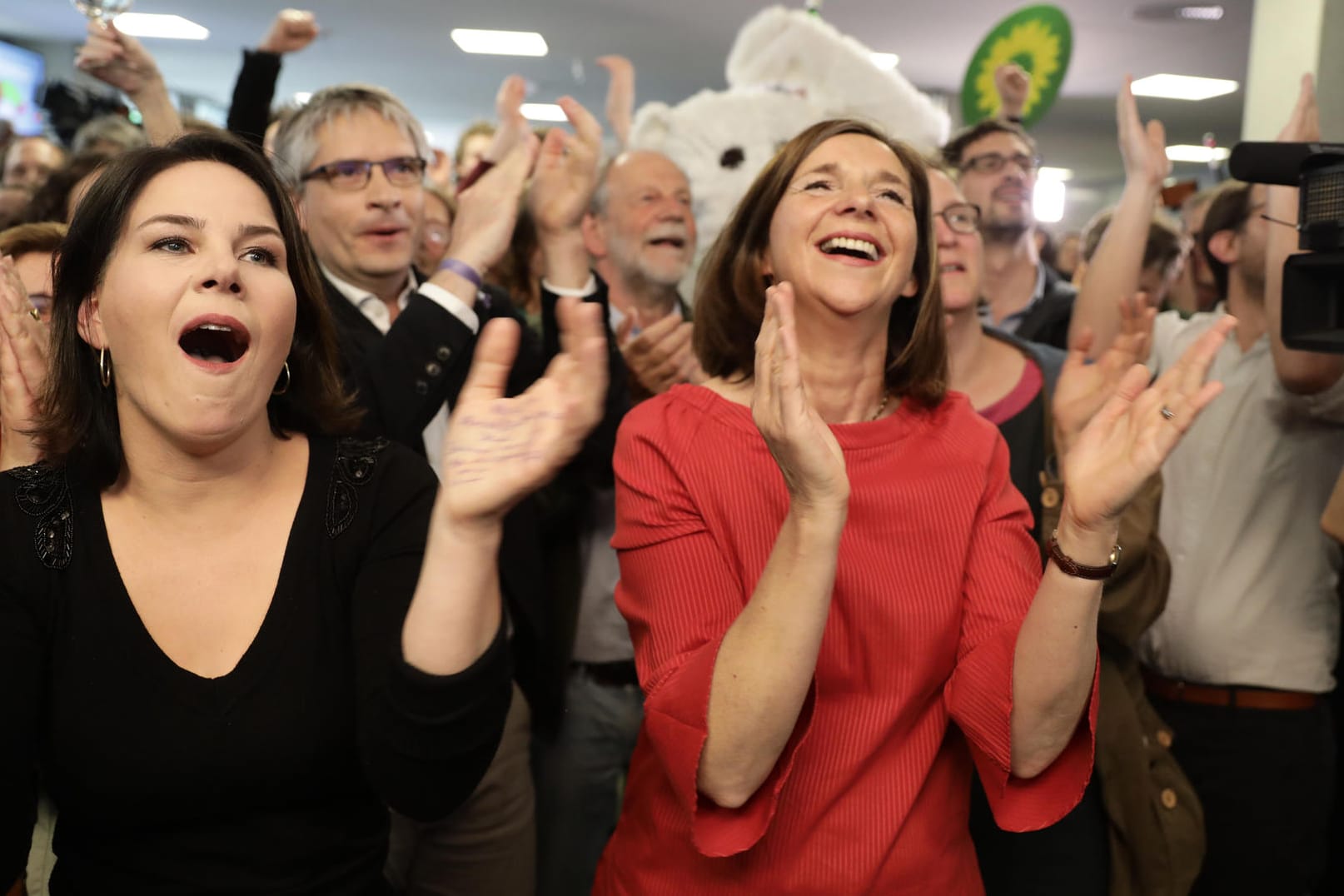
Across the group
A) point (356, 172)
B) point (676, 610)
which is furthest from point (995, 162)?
point (676, 610)

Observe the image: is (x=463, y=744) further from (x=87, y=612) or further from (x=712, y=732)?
(x=87, y=612)

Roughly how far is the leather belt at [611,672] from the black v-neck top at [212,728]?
0.89 metres

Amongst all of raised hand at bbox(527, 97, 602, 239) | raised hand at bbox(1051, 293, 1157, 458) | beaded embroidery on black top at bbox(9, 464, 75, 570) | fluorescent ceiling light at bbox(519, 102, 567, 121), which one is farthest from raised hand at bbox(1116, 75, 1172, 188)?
fluorescent ceiling light at bbox(519, 102, 567, 121)

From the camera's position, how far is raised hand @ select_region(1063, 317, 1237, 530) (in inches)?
47.1

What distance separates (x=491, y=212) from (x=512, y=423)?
103 cm

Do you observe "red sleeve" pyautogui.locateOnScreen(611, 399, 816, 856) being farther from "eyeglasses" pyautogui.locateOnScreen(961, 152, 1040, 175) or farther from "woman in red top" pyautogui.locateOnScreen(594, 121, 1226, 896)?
"eyeglasses" pyautogui.locateOnScreen(961, 152, 1040, 175)

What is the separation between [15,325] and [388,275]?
2.29ft

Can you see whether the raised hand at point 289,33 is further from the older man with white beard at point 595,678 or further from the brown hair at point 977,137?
the brown hair at point 977,137

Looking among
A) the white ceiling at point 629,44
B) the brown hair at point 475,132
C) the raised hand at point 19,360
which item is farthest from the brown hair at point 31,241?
the white ceiling at point 629,44

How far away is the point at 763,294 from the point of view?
64.7 inches

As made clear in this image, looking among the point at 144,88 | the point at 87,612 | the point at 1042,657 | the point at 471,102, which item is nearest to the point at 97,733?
the point at 87,612

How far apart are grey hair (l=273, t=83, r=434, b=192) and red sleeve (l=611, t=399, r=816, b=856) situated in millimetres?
1104

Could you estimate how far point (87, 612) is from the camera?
1.23m

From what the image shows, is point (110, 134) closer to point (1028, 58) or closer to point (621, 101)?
point (621, 101)
